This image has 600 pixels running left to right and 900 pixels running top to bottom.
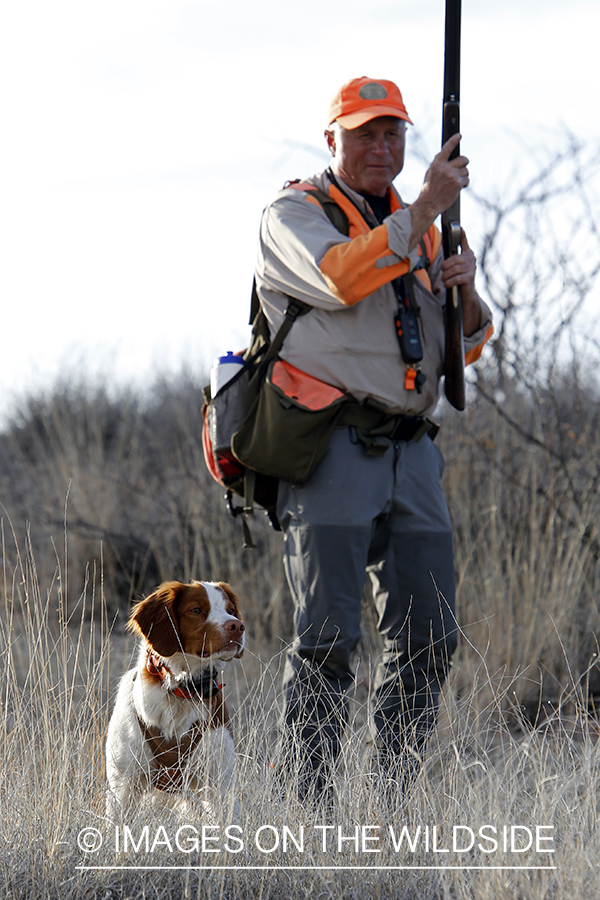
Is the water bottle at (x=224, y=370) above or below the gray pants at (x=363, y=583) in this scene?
above

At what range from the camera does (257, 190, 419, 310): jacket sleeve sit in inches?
103

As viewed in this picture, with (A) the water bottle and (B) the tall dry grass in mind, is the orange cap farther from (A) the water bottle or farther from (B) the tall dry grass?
(B) the tall dry grass

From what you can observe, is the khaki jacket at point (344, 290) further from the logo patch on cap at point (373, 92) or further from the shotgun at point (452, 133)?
the logo patch on cap at point (373, 92)

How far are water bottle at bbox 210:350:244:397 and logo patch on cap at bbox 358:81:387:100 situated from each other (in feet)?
3.19

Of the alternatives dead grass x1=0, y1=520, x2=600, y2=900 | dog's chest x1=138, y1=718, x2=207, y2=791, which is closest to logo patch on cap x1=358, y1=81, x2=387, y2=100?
dead grass x1=0, y1=520, x2=600, y2=900

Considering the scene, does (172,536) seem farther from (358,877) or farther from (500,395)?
(358,877)

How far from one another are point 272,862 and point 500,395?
12.5 ft

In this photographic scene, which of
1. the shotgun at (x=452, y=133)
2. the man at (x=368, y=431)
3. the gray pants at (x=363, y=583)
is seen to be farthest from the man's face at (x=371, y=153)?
the gray pants at (x=363, y=583)

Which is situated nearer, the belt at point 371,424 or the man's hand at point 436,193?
the man's hand at point 436,193

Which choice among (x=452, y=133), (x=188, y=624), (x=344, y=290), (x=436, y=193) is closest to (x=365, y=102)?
(x=452, y=133)

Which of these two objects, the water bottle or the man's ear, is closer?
the water bottle

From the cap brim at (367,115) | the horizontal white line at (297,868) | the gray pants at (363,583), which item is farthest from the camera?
the cap brim at (367,115)

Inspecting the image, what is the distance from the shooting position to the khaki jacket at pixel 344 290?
262 cm

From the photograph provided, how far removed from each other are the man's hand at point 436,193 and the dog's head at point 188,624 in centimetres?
125
